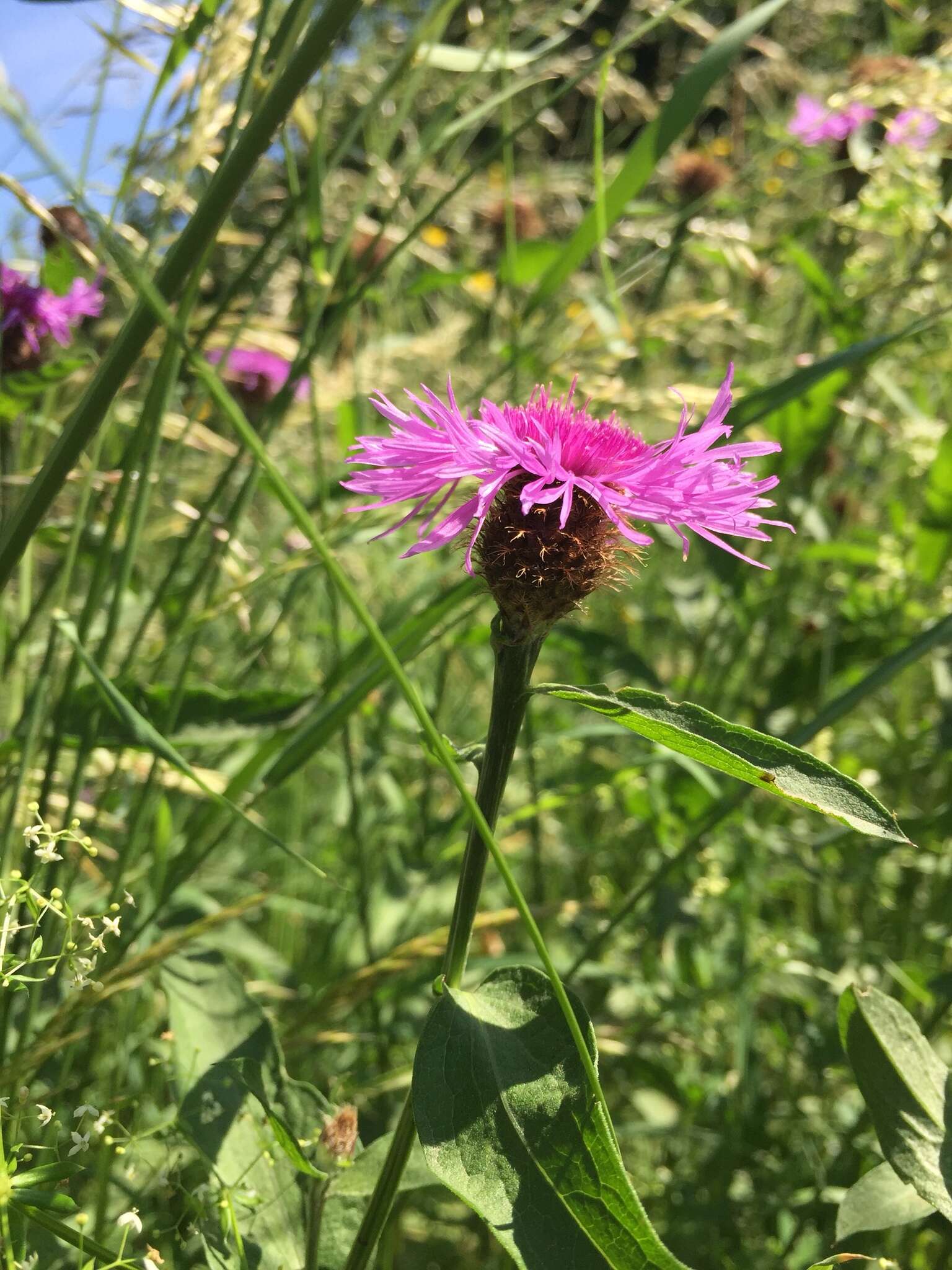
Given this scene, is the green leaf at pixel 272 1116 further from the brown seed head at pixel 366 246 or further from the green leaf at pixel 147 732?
the brown seed head at pixel 366 246

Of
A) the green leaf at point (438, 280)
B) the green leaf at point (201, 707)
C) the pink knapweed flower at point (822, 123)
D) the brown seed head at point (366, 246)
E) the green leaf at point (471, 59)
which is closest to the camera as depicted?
the green leaf at point (201, 707)

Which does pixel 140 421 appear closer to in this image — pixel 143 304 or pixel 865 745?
pixel 143 304

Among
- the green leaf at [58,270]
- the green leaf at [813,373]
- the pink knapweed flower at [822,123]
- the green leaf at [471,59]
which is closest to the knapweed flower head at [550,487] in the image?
the green leaf at [813,373]

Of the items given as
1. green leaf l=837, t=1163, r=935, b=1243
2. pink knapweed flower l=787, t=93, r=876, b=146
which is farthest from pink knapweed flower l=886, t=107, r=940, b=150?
green leaf l=837, t=1163, r=935, b=1243

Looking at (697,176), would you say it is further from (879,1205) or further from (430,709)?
(879,1205)

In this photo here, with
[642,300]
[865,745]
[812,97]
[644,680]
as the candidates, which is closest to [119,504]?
[644,680]

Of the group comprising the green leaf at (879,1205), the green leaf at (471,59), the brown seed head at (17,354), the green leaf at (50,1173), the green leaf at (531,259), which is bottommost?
the green leaf at (879,1205)

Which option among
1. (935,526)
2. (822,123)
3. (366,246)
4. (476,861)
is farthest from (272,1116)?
(822,123)
